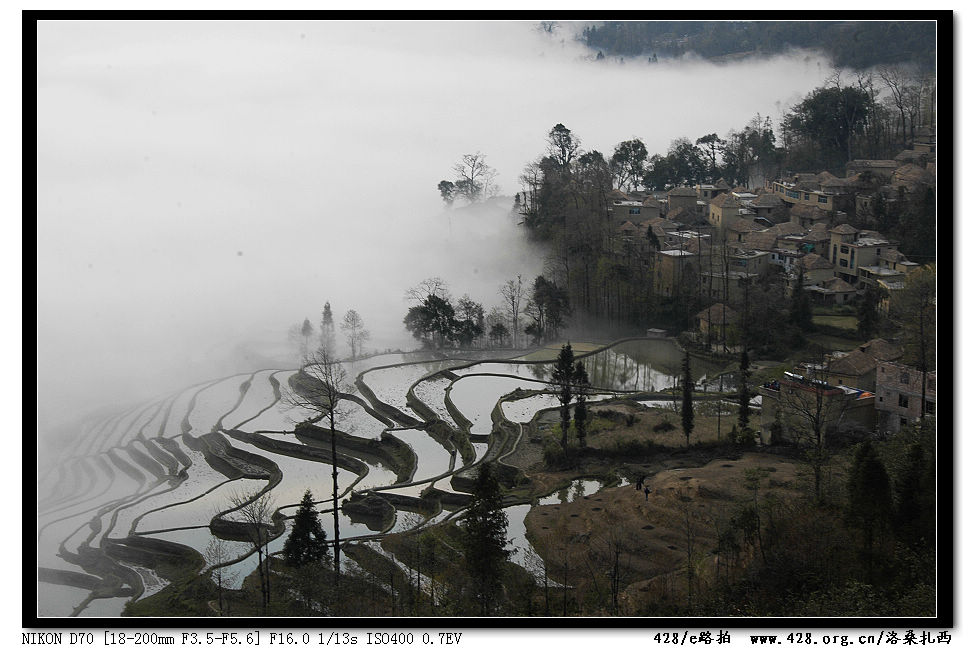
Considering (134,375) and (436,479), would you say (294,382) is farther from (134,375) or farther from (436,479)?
(436,479)

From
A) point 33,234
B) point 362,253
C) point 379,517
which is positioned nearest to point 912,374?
point 379,517

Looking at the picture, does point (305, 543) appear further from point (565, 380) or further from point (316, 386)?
point (316, 386)

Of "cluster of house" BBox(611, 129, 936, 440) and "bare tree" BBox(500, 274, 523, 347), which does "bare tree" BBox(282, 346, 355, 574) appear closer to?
"bare tree" BBox(500, 274, 523, 347)

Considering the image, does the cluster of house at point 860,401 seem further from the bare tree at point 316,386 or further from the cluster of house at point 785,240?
the bare tree at point 316,386

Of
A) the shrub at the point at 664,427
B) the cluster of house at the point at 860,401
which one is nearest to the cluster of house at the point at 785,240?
the cluster of house at the point at 860,401

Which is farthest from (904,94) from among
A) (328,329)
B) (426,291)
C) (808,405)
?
(808,405)

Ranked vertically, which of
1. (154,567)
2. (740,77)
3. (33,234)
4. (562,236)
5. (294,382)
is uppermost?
(740,77)

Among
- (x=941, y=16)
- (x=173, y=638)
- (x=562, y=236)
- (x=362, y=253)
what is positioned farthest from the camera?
(x=362, y=253)
